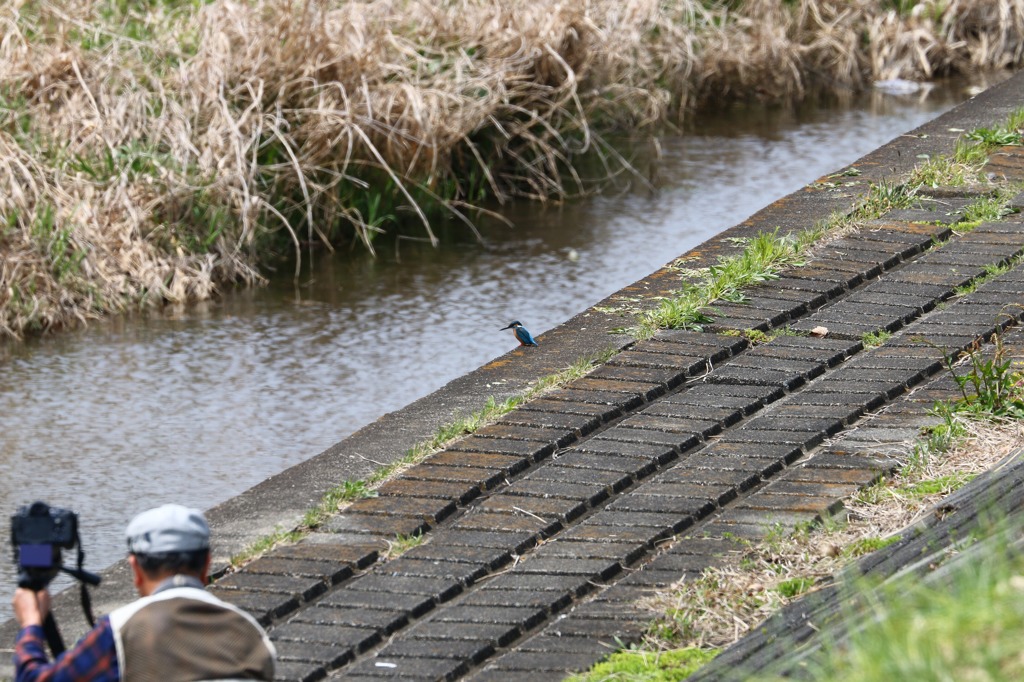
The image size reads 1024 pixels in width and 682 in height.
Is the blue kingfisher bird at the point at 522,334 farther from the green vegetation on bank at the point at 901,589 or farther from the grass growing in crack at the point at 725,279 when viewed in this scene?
the green vegetation on bank at the point at 901,589

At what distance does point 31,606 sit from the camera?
2.73 meters

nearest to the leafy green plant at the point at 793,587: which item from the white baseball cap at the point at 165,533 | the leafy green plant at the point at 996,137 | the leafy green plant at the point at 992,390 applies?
the leafy green plant at the point at 992,390

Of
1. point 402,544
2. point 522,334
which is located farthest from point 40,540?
point 522,334

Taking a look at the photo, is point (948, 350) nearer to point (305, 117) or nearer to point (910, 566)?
point (910, 566)

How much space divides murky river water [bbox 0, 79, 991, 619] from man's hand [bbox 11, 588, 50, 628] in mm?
1248

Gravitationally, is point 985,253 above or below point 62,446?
above

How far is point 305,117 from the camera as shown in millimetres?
7266

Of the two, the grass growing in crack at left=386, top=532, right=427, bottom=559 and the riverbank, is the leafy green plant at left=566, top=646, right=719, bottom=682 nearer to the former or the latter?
the grass growing in crack at left=386, top=532, right=427, bottom=559

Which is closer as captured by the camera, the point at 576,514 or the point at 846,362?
the point at 576,514

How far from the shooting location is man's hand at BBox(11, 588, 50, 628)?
2.71 meters

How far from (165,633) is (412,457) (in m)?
1.66

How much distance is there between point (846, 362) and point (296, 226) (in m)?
3.45

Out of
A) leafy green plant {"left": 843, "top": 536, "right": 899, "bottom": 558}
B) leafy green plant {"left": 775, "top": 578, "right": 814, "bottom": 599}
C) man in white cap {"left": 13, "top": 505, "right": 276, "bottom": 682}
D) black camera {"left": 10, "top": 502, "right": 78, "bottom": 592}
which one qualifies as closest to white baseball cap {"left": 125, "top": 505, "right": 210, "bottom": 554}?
man in white cap {"left": 13, "top": 505, "right": 276, "bottom": 682}

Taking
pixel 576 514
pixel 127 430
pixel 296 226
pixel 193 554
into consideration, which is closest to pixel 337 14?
pixel 296 226
